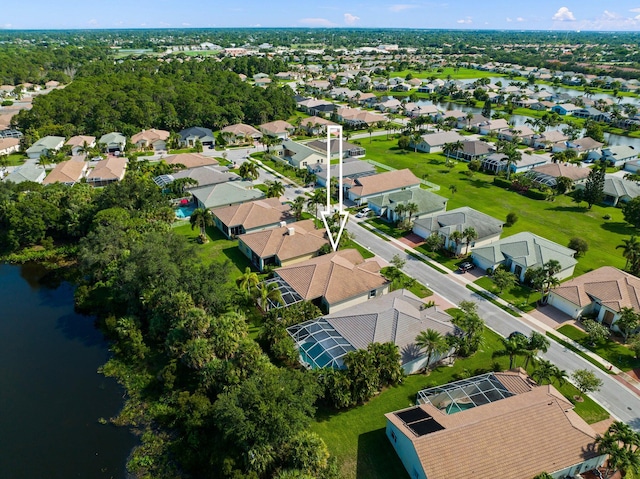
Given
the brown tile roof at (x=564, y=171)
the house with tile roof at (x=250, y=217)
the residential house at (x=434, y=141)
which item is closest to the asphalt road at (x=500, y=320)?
the house with tile roof at (x=250, y=217)

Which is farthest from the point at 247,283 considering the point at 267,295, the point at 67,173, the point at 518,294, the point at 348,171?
the point at 67,173

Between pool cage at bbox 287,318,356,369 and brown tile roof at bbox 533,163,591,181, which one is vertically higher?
brown tile roof at bbox 533,163,591,181

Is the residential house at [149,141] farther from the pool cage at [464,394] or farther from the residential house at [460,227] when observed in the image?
the pool cage at [464,394]

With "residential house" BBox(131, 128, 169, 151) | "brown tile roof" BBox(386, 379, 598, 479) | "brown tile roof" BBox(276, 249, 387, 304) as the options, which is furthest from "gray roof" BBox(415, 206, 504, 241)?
"residential house" BBox(131, 128, 169, 151)

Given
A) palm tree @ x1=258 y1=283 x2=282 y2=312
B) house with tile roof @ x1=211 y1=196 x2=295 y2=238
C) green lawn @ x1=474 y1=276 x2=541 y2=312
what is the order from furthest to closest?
house with tile roof @ x1=211 y1=196 x2=295 y2=238
green lawn @ x1=474 y1=276 x2=541 y2=312
palm tree @ x1=258 y1=283 x2=282 y2=312

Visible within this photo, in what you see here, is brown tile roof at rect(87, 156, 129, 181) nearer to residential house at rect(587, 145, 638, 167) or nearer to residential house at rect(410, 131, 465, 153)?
residential house at rect(410, 131, 465, 153)

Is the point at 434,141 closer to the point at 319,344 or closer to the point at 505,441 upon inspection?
the point at 319,344
